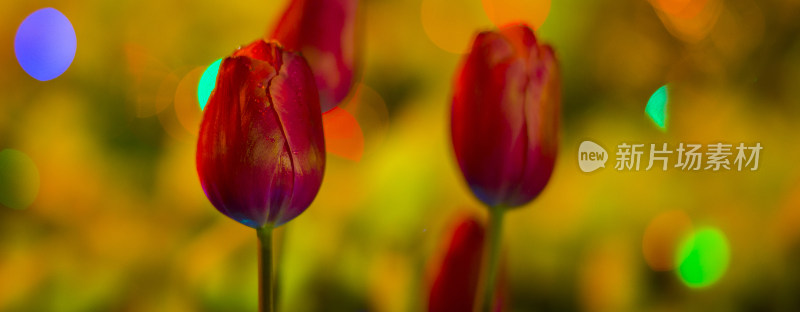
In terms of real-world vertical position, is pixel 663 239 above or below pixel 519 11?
below

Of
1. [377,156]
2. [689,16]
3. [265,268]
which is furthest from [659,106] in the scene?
[265,268]

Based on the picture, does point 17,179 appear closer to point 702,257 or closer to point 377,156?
point 377,156

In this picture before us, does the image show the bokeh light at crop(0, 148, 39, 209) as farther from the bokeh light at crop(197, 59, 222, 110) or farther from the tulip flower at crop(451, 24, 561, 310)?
the tulip flower at crop(451, 24, 561, 310)

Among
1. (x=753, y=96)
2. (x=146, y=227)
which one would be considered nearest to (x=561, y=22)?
(x=753, y=96)

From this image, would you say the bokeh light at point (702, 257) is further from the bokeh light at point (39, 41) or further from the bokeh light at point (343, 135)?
the bokeh light at point (39, 41)

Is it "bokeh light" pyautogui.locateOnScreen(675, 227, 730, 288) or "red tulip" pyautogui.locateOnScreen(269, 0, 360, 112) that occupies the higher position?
"red tulip" pyautogui.locateOnScreen(269, 0, 360, 112)

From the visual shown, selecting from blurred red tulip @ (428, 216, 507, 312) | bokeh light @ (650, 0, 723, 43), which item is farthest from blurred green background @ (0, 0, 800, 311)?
blurred red tulip @ (428, 216, 507, 312)
